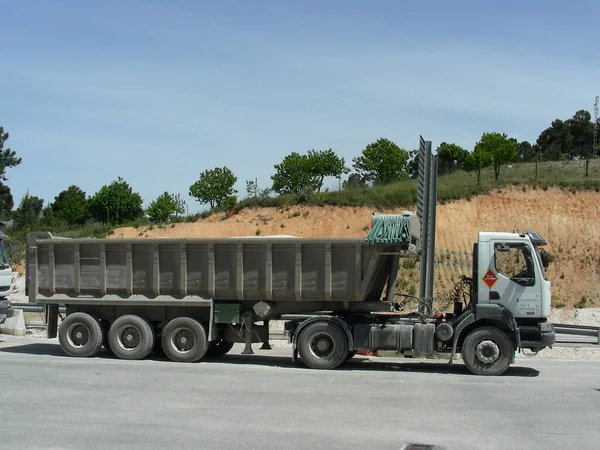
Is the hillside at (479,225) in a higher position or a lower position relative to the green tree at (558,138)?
lower

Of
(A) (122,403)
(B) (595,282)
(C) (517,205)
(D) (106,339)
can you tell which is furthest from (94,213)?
(A) (122,403)

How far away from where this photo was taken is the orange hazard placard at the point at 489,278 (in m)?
15.5

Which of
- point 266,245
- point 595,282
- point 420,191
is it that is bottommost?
point 595,282

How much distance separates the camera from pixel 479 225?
1805 inches

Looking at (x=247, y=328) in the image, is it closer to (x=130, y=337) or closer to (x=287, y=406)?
(x=130, y=337)

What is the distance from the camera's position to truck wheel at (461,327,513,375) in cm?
1534

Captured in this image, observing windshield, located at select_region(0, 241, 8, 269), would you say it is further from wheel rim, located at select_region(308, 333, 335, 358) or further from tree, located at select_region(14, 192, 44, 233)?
tree, located at select_region(14, 192, 44, 233)

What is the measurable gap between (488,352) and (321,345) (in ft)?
11.6

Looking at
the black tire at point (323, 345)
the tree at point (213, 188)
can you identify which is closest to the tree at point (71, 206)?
the tree at point (213, 188)

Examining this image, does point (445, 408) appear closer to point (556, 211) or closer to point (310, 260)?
point (310, 260)

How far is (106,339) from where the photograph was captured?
18.1 m

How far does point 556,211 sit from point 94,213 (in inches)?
1937

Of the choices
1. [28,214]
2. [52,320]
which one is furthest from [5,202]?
[52,320]

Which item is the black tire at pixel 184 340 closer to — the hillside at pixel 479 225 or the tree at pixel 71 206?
the hillside at pixel 479 225
